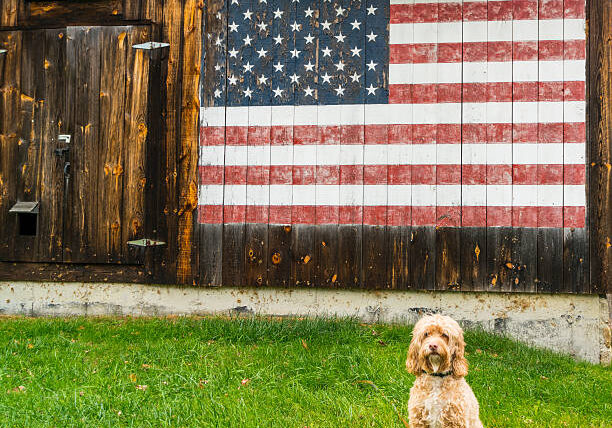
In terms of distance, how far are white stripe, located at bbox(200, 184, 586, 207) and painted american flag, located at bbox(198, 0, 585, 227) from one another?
1cm

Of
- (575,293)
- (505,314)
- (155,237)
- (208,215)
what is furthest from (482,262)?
(155,237)

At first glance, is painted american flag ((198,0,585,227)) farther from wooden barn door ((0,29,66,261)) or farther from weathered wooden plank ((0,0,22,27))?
weathered wooden plank ((0,0,22,27))

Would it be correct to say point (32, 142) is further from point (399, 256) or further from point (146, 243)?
point (399, 256)

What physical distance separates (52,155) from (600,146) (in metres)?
5.62

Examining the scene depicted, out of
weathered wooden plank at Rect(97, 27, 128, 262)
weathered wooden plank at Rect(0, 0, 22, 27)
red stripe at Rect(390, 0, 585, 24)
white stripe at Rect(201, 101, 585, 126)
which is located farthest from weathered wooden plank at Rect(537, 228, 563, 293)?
weathered wooden plank at Rect(0, 0, 22, 27)

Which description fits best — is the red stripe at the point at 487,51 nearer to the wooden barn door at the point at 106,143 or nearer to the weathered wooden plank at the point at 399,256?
the weathered wooden plank at the point at 399,256

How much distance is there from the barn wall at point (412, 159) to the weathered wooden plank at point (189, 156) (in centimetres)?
9

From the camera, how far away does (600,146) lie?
5047 mm

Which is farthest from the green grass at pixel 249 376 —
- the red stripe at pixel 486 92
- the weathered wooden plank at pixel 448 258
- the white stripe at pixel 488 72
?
the white stripe at pixel 488 72

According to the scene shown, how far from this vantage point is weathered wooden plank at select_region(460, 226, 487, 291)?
203 inches

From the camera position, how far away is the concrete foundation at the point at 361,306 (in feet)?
16.7

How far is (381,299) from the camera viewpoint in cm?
528

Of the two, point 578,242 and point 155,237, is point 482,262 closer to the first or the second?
point 578,242

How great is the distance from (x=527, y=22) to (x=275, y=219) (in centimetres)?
320
